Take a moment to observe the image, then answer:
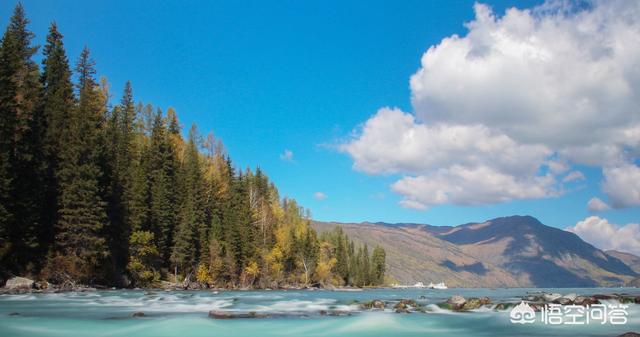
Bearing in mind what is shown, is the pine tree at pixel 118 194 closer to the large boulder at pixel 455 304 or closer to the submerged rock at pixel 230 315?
the submerged rock at pixel 230 315

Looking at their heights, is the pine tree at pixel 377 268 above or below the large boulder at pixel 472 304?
below

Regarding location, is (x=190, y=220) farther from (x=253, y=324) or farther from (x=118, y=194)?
(x=253, y=324)

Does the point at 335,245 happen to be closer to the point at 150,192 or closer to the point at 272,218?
the point at 272,218

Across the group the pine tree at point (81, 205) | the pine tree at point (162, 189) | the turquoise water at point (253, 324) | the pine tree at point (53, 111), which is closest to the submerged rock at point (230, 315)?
the turquoise water at point (253, 324)

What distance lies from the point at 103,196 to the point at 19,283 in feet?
53.5

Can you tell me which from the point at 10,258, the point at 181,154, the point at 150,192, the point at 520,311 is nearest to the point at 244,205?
the point at 181,154

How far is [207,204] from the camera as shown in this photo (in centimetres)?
8831

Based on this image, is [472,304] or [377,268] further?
[377,268]

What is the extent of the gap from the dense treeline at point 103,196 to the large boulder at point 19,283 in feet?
4.42

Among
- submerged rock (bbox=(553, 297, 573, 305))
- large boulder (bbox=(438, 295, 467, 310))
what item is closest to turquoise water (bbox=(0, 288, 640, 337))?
large boulder (bbox=(438, 295, 467, 310))

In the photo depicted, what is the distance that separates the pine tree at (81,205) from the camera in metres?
48.2

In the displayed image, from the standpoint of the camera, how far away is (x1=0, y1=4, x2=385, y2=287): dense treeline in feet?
148

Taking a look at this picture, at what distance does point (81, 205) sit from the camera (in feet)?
163

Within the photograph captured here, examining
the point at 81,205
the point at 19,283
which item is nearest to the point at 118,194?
the point at 81,205
